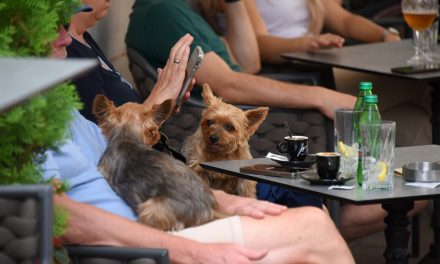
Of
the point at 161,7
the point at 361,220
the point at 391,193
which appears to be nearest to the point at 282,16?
the point at 161,7

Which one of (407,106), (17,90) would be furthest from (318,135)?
(17,90)

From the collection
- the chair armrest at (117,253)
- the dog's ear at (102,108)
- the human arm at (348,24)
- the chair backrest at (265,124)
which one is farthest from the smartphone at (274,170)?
the human arm at (348,24)

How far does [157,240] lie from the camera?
2.94 metres

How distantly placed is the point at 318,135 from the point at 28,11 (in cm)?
263

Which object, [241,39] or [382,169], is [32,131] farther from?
[241,39]

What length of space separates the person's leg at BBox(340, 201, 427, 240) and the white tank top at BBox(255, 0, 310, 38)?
183 centimetres

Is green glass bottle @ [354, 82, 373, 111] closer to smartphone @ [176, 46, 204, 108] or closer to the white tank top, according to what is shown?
smartphone @ [176, 46, 204, 108]

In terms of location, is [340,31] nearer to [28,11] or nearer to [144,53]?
[144,53]

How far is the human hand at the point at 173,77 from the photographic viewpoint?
12.7ft

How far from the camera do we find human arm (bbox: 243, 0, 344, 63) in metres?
5.86

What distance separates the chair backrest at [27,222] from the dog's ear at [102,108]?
1.09 meters

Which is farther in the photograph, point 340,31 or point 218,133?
point 340,31

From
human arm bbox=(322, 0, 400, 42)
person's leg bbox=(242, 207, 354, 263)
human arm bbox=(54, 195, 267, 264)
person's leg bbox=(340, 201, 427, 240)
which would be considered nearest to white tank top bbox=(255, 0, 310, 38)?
human arm bbox=(322, 0, 400, 42)

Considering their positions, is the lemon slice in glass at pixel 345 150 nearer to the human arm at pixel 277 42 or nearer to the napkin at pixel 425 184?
the napkin at pixel 425 184
